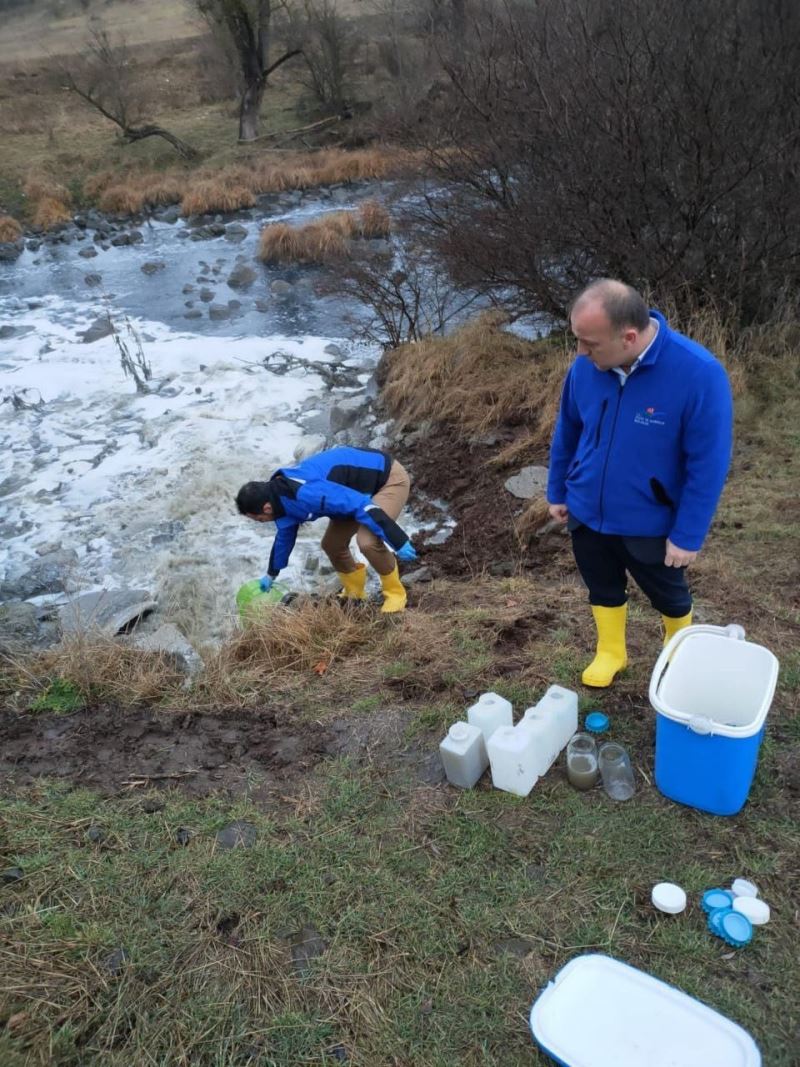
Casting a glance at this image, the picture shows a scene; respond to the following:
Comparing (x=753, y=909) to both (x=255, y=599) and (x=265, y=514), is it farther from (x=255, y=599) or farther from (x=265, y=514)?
(x=255, y=599)

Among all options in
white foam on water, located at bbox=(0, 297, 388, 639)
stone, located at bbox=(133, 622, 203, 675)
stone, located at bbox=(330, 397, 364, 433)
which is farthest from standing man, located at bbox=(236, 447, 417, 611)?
stone, located at bbox=(330, 397, 364, 433)

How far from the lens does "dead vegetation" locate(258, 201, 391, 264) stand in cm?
1410

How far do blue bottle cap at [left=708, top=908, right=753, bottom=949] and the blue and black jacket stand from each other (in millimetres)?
2588

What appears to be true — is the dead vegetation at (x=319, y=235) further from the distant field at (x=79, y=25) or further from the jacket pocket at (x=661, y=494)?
the distant field at (x=79, y=25)

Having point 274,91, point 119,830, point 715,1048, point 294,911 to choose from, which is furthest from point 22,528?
point 274,91

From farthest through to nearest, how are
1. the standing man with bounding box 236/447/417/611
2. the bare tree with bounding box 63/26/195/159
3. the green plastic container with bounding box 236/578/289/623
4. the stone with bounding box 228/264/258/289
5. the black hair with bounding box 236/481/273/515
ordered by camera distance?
the bare tree with bounding box 63/26/195/159 < the stone with bounding box 228/264/258/289 < the green plastic container with bounding box 236/578/289/623 < the standing man with bounding box 236/447/417/611 < the black hair with bounding box 236/481/273/515

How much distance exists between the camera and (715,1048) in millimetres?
1931

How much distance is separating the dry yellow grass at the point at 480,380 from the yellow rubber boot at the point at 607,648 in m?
3.66

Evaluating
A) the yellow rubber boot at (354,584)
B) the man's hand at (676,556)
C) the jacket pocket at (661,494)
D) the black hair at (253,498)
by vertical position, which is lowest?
the yellow rubber boot at (354,584)

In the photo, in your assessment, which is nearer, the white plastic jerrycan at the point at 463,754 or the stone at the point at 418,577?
the white plastic jerrycan at the point at 463,754

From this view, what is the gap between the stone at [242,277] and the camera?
13.8 meters

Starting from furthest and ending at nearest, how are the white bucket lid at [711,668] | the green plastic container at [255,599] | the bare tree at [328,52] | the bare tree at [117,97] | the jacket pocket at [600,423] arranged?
the bare tree at [117,97]
the bare tree at [328,52]
the green plastic container at [255,599]
the jacket pocket at [600,423]
the white bucket lid at [711,668]

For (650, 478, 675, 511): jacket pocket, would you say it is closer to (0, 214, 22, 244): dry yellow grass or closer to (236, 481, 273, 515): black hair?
(236, 481, 273, 515): black hair

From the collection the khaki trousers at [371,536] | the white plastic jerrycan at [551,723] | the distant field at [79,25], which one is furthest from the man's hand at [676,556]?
the distant field at [79,25]
